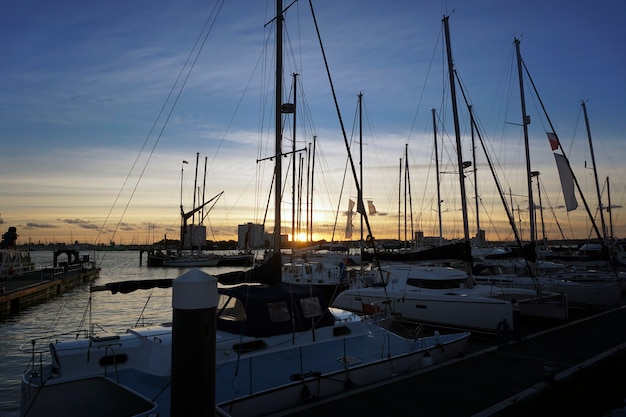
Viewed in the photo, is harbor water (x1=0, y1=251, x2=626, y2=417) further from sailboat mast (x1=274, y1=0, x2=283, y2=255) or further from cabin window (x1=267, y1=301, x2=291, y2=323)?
sailboat mast (x1=274, y1=0, x2=283, y2=255)

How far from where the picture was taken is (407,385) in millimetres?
8430

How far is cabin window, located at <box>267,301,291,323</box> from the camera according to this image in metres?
9.45

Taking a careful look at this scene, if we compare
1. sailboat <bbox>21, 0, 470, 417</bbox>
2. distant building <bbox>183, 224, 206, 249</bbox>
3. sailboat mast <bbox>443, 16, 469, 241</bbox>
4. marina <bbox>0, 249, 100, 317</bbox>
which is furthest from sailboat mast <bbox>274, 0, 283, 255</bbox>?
distant building <bbox>183, 224, 206, 249</bbox>

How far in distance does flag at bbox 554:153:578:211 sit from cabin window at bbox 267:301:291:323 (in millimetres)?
18236

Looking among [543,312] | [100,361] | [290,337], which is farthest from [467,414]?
[543,312]

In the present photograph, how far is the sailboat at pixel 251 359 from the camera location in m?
7.25

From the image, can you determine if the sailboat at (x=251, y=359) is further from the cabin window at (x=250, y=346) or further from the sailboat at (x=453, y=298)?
the sailboat at (x=453, y=298)

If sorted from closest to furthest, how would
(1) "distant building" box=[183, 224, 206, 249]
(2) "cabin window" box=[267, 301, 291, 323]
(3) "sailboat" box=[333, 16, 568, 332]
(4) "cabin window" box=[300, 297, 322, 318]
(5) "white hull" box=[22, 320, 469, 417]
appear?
1. (5) "white hull" box=[22, 320, 469, 417]
2. (2) "cabin window" box=[267, 301, 291, 323]
3. (4) "cabin window" box=[300, 297, 322, 318]
4. (3) "sailboat" box=[333, 16, 568, 332]
5. (1) "distant building" box=[183, 224, 206, 249]

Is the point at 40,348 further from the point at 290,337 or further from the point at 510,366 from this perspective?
the point at 510,366

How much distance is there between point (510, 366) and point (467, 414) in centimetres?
339

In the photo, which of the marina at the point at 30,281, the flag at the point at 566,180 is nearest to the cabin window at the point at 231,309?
the marina at the point at 30,281

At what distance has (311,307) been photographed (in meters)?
10.2

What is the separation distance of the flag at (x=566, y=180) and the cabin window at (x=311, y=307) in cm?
1732

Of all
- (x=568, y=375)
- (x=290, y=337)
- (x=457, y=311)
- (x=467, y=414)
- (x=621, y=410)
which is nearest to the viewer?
(x=467, y=414)
